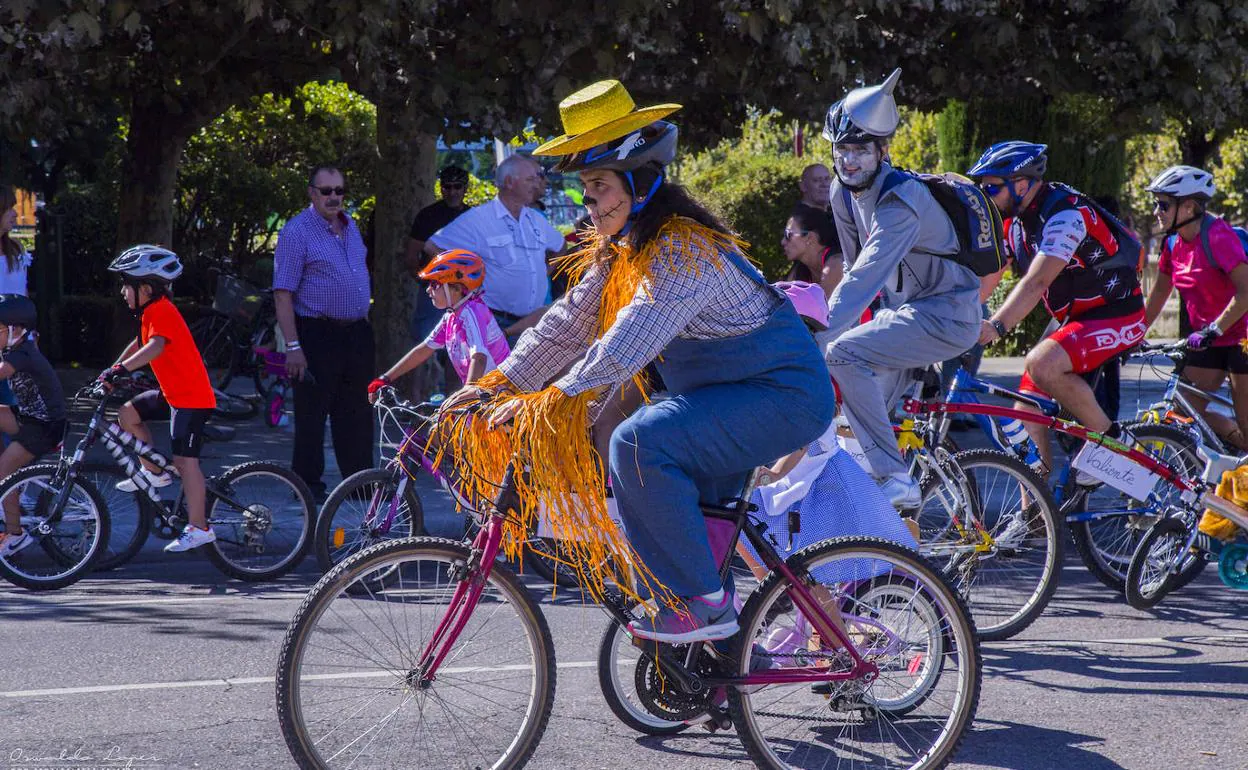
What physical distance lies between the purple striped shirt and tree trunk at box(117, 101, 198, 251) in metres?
5.59

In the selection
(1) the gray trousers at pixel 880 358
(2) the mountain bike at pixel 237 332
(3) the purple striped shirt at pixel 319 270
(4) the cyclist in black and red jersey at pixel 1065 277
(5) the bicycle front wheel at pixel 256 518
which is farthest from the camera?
(2) the mountain bike at pixel 237 332

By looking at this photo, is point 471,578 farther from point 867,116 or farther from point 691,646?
point 867,116

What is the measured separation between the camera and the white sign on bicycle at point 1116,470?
21.5 feet

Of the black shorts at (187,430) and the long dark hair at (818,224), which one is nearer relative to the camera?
the black shorts at (187,430)

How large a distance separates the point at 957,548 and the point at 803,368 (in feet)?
7.74

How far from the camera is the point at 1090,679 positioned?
18.5ft

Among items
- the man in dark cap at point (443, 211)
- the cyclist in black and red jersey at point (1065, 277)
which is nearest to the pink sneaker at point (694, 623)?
the cyclist in black and red jersey at point (1065, 277)

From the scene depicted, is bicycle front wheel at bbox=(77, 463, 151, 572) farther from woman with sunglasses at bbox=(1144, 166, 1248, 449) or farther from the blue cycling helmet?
woman with sunglasses at bbox=(1144, 166, 1248, 449)

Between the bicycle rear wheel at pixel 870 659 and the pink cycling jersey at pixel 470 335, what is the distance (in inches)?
131

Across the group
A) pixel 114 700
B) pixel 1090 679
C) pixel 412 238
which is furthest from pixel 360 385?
pixel 1090 679

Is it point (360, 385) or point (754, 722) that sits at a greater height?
point (360, 385)

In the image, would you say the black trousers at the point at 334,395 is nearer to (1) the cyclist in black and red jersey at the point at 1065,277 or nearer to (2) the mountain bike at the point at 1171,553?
(1) the cyclist in black and red jersey at the point at 1065,277

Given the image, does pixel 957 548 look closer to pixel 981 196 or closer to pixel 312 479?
pixel 981 196

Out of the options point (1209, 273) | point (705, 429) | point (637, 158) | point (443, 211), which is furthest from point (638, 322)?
point (443, 211)
